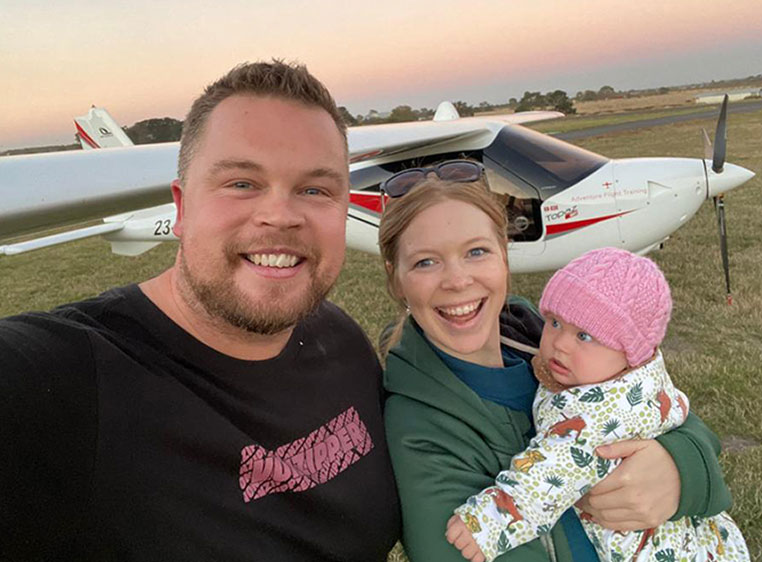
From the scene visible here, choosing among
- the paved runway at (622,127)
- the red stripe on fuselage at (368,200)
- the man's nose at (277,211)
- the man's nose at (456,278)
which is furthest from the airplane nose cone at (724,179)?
the paved runway at (622,127)

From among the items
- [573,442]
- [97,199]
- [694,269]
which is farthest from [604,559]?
[694,269]

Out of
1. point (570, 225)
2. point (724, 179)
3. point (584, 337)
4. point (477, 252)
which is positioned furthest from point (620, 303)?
point (724, 179)

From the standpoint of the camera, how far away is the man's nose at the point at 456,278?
161cm

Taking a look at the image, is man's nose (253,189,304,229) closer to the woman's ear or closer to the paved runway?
the woman's ear

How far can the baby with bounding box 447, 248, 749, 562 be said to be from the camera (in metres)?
1.36

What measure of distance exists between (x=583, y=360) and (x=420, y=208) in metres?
0.67

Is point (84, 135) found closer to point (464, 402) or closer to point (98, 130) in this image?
point (98, 130)

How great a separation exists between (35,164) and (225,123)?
48cm

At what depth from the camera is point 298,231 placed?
1424 mm

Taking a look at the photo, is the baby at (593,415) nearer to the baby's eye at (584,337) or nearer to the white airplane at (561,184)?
the baby's eye at (584,337)

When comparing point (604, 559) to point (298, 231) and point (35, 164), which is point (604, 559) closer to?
point (298, 231)

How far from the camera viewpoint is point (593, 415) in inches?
58.3

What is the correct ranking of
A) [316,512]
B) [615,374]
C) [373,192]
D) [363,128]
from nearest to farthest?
1. [316,512]
2. [615,374]
3. [363,128]
4. [373,192]

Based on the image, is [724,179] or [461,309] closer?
[461,309]
